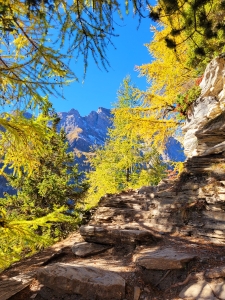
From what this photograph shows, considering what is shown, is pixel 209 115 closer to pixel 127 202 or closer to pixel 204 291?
pixel 127 202

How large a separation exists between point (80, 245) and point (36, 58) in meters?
5.27

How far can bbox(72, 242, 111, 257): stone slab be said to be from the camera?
623cm

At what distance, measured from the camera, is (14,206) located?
462 inches

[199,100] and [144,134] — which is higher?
[199,100]

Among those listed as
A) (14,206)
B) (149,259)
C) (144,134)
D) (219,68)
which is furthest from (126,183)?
(149,259)

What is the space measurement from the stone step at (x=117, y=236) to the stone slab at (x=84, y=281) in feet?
5.41

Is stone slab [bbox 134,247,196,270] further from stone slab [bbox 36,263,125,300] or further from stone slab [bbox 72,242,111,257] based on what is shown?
stone slab [bbox 72,242,111,257]

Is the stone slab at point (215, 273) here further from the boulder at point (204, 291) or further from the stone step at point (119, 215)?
the stone step at point (119, 215)

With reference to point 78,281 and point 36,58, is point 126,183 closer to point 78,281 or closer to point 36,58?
point 78,281

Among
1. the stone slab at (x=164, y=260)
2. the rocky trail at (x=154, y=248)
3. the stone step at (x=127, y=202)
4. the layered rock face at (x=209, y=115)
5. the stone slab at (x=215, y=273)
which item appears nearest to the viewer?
the stone slab at (x=215, y=273)

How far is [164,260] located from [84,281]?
1681 millimetres

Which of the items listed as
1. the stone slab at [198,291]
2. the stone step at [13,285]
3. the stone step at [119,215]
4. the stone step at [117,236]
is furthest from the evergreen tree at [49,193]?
the stone slab at [198,291]

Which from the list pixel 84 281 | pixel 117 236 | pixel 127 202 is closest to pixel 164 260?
pixel 84 281

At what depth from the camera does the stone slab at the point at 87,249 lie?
20.4 feet
